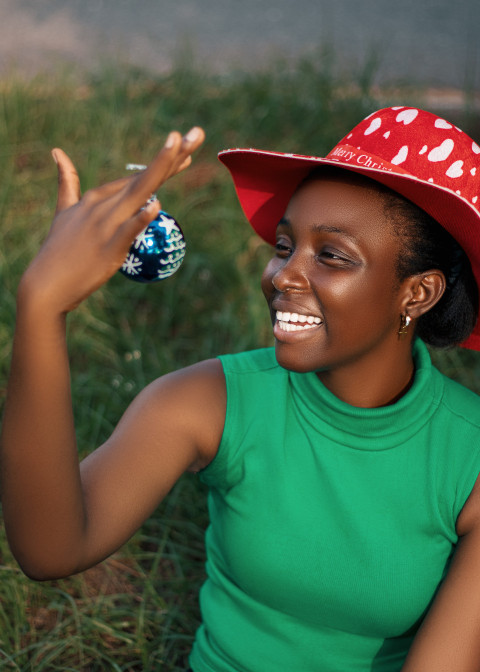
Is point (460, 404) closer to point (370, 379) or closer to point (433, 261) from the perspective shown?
point (370, 379)

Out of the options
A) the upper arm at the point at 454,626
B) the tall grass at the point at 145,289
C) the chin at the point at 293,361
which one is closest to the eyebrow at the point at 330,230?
the chin at the point at 293,361

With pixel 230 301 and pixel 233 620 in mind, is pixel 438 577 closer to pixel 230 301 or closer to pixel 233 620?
pixel 233 620

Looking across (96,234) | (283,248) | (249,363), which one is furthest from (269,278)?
(96,234)

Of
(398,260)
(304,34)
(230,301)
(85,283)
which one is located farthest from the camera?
(304,34)

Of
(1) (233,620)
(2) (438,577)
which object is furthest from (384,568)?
(1) (233,620)

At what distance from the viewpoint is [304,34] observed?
617 cm

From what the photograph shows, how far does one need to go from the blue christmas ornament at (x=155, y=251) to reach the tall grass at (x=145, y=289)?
1.22 meters

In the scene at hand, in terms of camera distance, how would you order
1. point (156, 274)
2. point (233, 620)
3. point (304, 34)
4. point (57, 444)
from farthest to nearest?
point (304, 34)
point (233, 620)
point (156, 274)
point (57, 444)

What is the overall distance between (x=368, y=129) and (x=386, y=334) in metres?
0.44

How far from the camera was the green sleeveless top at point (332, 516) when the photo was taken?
6.18ft

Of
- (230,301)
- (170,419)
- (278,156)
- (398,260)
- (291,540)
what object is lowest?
(230,301)

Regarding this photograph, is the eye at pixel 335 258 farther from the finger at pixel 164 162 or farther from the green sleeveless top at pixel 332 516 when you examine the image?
the finger at pixel 164 162

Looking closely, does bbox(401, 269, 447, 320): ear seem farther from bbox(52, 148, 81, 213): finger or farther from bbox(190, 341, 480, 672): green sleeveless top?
bbox(52, 148, 81, 213): finger

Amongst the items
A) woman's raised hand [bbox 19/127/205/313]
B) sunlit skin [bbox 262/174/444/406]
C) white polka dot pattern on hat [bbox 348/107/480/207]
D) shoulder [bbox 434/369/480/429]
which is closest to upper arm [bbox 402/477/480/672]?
shoulder [bbox 434/369/480/429]
